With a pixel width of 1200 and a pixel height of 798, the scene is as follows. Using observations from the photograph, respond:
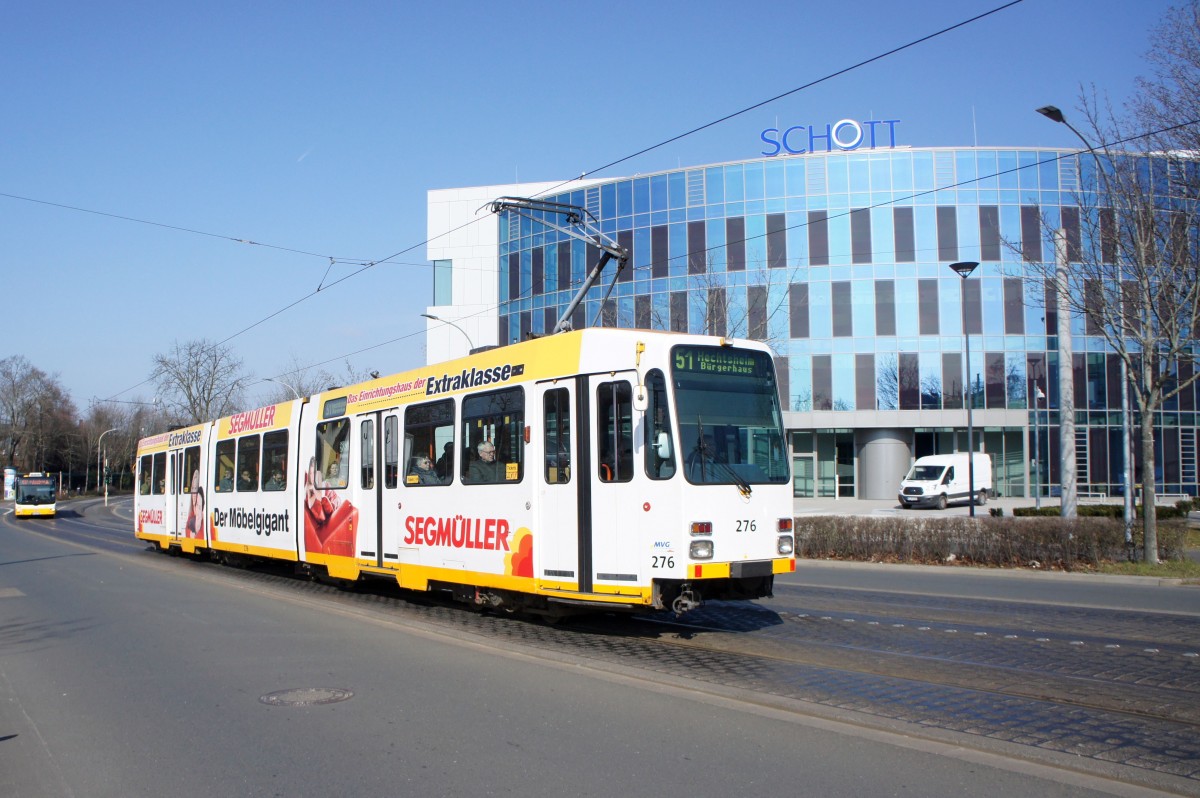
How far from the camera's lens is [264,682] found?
8789 millimetres

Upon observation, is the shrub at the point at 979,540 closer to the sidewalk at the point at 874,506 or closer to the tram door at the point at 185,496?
the tram door at the point at 185,496

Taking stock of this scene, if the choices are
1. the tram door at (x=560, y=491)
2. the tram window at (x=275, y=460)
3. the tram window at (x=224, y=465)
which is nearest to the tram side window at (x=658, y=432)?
the tram door at (x=560, y=491)

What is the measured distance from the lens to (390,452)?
1472cm

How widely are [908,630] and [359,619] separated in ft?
23.2

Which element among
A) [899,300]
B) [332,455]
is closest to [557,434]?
[332,455]

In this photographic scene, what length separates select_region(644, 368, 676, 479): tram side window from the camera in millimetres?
10031

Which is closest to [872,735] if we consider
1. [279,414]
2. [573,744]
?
[573,744]

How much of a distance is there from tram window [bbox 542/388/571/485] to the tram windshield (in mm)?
1433

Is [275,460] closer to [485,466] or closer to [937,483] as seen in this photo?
[485,466]

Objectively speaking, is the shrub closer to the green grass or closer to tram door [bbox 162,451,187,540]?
the green grass

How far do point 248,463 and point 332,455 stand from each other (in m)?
4.74

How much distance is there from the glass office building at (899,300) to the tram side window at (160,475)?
22748mm

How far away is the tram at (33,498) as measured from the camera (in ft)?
193

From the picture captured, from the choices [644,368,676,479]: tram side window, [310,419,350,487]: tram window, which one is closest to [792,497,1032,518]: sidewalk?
[310,419,350,487]: tram window
